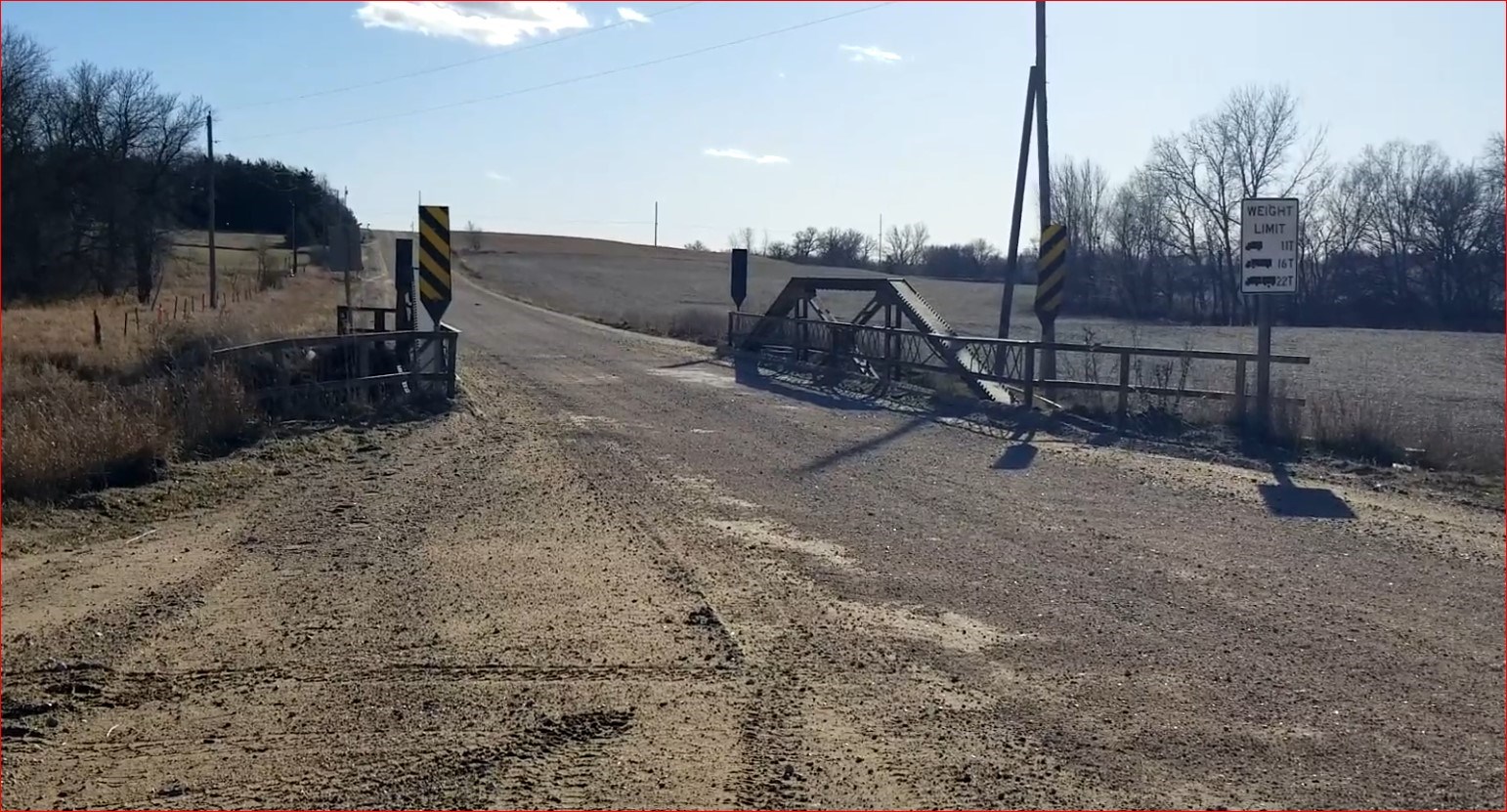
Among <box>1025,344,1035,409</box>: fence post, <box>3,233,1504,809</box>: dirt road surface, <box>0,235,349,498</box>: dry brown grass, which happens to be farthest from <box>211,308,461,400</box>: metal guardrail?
<box>1025,344,1035,409</box>: fence post

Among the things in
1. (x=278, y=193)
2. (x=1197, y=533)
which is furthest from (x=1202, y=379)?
(x=278, y=193)

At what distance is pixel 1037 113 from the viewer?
2161cm

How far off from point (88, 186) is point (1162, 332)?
45.6 meters

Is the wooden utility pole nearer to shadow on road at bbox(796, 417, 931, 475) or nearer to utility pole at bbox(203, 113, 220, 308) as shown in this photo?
shadow on road at bbox(796, 417, 931, 475)

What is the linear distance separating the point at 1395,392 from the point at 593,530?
21771mm

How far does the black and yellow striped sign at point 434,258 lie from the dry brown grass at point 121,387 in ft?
10.1

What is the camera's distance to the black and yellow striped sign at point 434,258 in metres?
17.7

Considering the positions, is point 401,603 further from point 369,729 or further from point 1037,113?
point 1037,113

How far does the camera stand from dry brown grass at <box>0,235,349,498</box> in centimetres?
1060

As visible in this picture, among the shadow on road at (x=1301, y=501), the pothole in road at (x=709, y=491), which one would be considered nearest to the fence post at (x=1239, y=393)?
the shadow on road at (x=1301, y=501)

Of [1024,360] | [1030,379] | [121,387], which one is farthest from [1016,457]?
[121,387]

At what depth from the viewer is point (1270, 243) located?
14711mm

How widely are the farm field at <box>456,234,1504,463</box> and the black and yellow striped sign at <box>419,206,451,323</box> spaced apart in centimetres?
1095

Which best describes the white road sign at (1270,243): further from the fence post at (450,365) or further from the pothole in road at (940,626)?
the fence post at (450,365)
